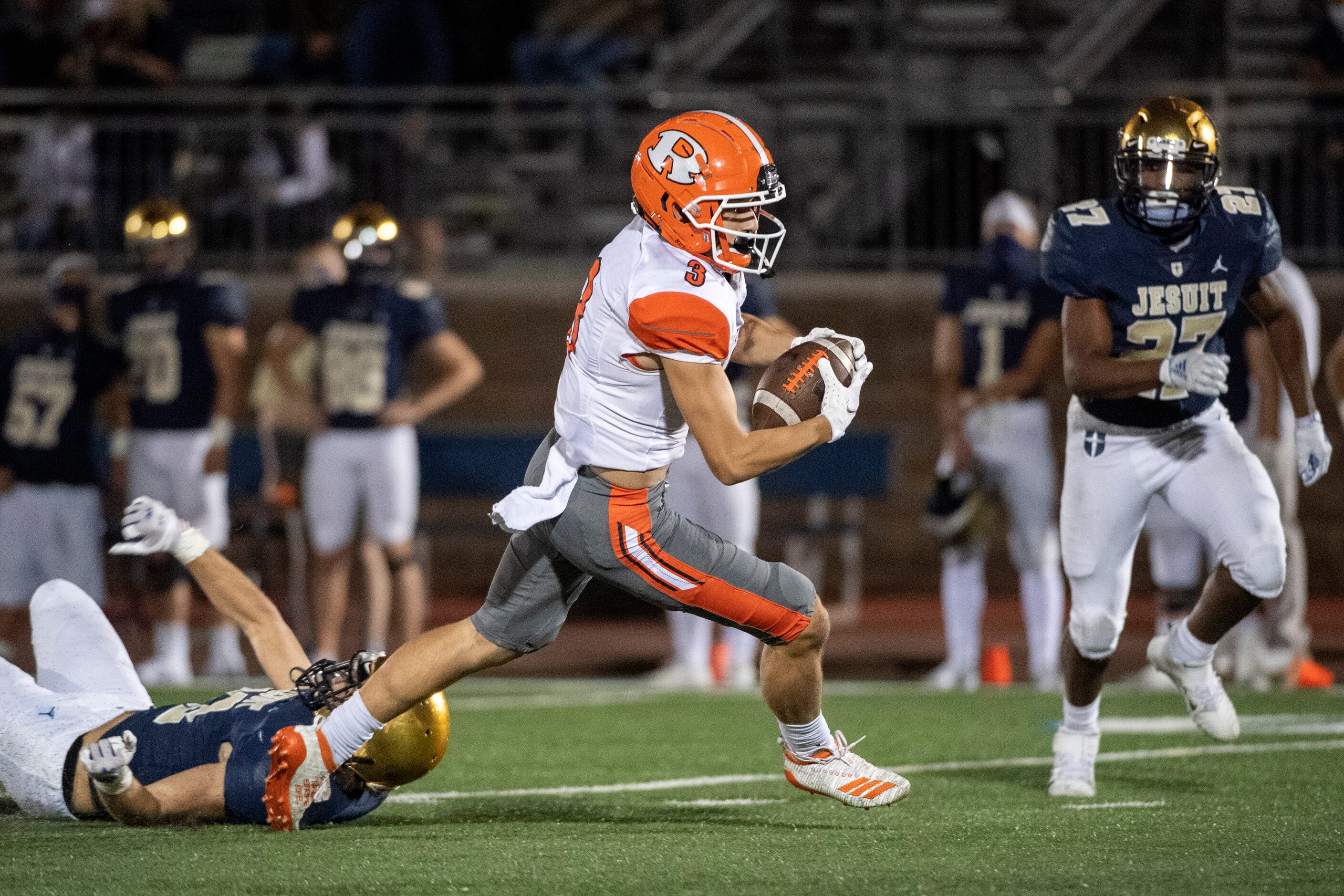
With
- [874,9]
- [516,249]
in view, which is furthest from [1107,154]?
[516,249]

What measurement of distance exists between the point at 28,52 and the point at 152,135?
1843 mm

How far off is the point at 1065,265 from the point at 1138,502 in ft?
2.39

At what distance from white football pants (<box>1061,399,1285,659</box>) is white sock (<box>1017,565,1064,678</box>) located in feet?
9.43

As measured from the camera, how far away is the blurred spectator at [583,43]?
12766 millimetres

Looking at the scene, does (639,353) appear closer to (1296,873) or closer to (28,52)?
(1296,873)

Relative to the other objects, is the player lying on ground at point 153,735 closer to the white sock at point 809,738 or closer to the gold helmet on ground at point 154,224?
the white sock at point 809,738

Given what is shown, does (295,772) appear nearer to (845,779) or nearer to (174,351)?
(845,779)

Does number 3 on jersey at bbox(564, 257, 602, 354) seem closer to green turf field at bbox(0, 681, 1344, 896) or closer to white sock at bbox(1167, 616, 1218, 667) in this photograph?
green turf field at bbox(0, 681, 1344, 896)

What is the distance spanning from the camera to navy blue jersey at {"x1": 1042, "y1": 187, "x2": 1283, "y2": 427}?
5055 millimetres

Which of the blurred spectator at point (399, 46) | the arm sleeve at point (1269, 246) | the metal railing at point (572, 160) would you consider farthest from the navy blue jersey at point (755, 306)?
the blurred spectator at point (399, 46)

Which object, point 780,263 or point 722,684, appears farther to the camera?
point 780,263

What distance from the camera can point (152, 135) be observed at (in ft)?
39.0

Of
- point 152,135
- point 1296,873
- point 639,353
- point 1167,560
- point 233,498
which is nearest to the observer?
point 1296,873

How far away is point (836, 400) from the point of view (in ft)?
13.8
